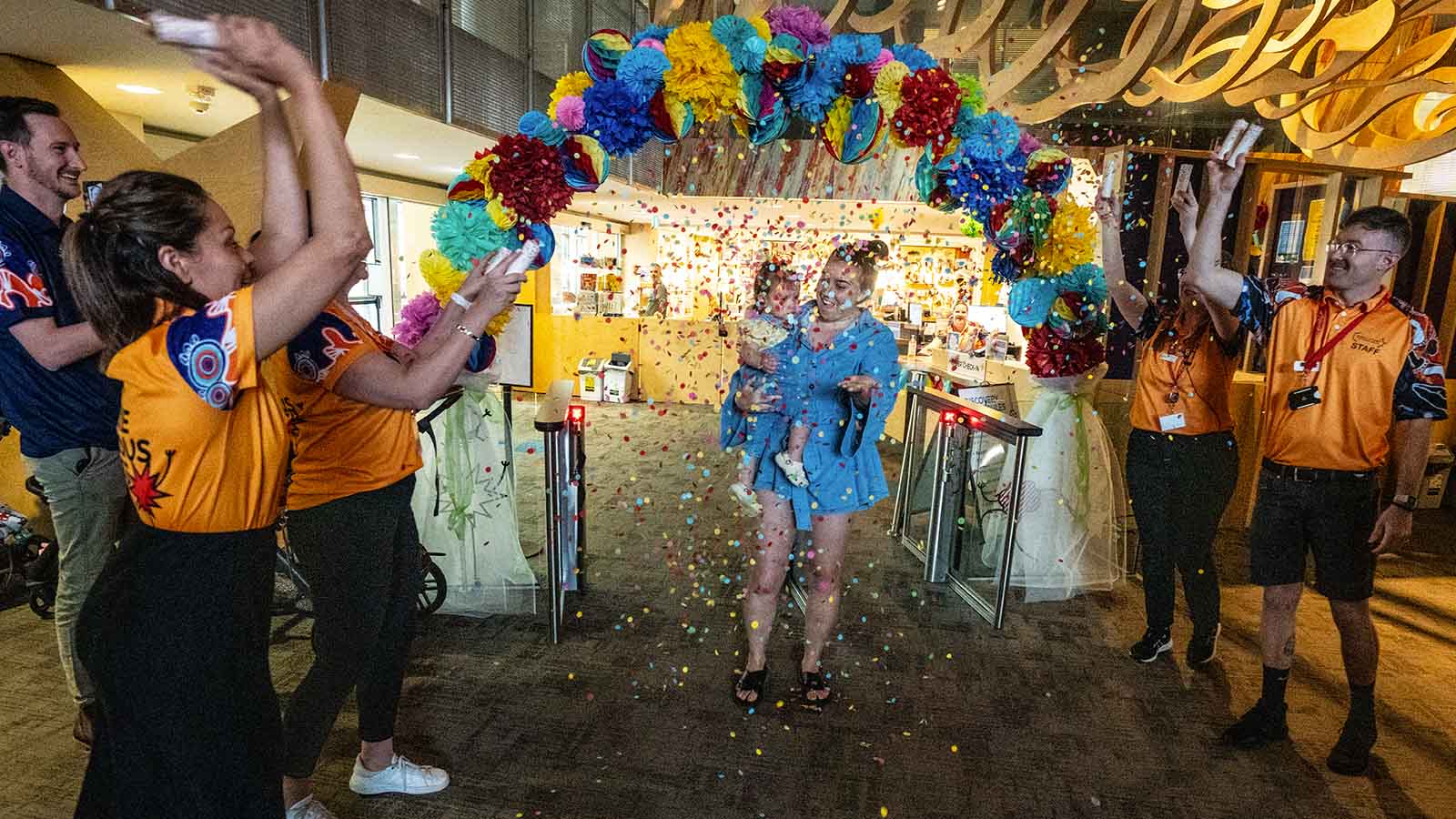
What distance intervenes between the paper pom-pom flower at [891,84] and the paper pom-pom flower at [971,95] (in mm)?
286

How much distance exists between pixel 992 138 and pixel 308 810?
3.30 meters

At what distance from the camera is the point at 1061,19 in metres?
4.37

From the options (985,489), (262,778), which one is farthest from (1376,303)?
(262,778)

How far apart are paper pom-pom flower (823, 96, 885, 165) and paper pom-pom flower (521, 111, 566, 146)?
43.9 inches

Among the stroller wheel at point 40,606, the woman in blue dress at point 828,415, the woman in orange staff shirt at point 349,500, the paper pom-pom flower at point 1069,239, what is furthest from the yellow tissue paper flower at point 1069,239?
the stroller wheel at point 40,606

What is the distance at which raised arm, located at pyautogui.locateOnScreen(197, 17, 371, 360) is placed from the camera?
4.17 feet

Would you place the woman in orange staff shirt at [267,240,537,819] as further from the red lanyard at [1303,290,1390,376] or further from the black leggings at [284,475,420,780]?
the red lanyard at [1303,290,1390,376]

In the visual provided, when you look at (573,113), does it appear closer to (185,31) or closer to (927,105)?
(927,105)

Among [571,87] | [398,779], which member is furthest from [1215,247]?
[398,779]

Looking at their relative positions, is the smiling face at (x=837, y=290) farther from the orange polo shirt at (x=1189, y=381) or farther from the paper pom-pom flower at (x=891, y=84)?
the orange polo shirt at (x=1189, y=381)

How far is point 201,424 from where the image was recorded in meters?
1.36

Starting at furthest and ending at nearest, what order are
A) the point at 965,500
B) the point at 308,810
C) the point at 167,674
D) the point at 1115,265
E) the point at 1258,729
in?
the point at 965,500, the point at 1115,265, the point at 1258,729, the point at 308,810, the point at 167,674

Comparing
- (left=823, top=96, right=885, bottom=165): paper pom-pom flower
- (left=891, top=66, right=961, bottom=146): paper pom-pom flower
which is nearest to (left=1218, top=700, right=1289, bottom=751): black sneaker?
(left=891, top=66, right=961, bottom=146): paper pom-pom flower

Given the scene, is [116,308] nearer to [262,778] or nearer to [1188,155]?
[262,778]
